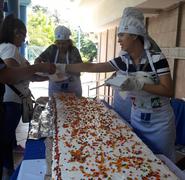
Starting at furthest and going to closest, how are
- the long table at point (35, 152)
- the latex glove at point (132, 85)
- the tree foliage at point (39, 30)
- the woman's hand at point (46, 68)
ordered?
the tree foliage at point (39, 30), the woman's hand at point (46, 68), the latex glove at point (132, 85), the long table at point (35, 152)

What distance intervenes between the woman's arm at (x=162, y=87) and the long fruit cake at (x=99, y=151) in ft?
0.83

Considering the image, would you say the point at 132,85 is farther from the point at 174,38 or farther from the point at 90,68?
the point at 174,38

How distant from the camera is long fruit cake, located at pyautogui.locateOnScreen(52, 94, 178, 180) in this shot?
1.13 m

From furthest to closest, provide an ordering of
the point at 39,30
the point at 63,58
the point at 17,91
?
the point at 39,30
the point at 63,58
the point at 17,91

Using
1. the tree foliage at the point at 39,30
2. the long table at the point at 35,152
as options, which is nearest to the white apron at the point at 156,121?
the long table at the point at 35,152

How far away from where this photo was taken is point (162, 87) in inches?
60.6

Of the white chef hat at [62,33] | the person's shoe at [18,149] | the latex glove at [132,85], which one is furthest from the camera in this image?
the person's shoe at [18,149]

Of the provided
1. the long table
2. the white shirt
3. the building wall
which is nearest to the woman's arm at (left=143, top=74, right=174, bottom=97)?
the long table

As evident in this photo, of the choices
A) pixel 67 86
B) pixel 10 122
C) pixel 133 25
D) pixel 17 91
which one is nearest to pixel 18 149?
pixel 67 86

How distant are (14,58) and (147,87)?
994 millimetres

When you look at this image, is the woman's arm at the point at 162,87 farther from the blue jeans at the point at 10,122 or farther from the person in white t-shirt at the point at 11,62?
the blue jeans at the point at 10,122

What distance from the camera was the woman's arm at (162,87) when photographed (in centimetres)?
153

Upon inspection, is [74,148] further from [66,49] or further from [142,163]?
[66,49]

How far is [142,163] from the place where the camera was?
122 cm
